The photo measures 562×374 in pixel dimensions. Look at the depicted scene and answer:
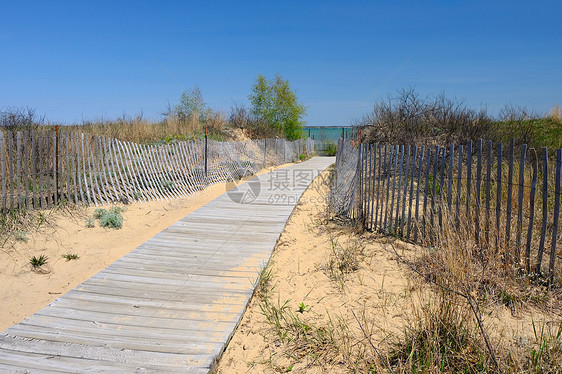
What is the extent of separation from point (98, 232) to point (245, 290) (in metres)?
3.95

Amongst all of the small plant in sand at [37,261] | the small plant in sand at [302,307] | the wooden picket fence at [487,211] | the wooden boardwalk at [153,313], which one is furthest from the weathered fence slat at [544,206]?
the small plant in sand at [37,261]

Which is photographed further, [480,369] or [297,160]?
[297,160]

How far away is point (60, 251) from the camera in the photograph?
589 cm

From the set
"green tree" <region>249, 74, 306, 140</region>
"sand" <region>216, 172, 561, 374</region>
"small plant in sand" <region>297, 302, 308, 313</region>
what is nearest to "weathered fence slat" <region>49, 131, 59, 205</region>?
"sand" <region>216, 172, 561, 374</region>

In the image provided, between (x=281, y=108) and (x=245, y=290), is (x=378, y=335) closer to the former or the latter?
(x=245, y=290)

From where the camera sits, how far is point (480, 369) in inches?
103

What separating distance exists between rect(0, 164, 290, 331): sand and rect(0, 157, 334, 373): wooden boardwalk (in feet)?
2.26

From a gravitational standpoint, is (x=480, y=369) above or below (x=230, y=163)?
below

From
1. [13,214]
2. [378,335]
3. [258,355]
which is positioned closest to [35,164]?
[13,214]

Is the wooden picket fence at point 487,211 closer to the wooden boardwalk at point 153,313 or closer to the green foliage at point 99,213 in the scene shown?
the wooden boardwalk at point 153,313

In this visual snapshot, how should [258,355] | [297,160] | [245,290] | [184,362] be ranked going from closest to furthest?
[184,362]
[258,355]
[245,290]
[297,160]

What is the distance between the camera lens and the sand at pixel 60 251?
4.56 meters

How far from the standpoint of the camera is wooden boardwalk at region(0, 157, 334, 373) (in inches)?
114

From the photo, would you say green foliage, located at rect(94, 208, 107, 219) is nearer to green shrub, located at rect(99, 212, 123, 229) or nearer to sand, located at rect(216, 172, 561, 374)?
green shrub, located at rect(99, 212, 123, 229)
